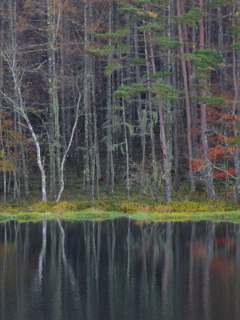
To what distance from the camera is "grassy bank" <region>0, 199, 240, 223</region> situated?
2995 centimetres

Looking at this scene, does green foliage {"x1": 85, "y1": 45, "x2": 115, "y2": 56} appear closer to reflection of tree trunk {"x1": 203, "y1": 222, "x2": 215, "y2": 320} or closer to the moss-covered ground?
the moss-covered ground

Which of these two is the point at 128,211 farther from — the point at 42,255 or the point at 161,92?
the point at 42,255

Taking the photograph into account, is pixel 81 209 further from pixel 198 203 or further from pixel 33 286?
pixel 33 286

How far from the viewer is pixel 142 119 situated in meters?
40.0

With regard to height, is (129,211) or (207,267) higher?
(129,211)

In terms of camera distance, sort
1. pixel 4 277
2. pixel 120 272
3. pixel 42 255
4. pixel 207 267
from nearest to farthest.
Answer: pixel 4 277 < pixel 120 272 < pixel 207 267 < pixel 42 255

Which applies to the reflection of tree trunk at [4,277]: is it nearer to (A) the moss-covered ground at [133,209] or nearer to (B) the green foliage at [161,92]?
(A) the moss-covered ground at [133,209]

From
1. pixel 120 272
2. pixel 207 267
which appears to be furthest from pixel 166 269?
pixel 120 272

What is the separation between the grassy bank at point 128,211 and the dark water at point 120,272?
8.57 ft

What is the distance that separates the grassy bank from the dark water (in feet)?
8.57

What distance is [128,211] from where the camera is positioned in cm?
3203

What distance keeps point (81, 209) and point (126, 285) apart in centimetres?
1711

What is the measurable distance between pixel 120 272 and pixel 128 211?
48.8ft

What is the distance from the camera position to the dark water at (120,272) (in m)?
12.9
